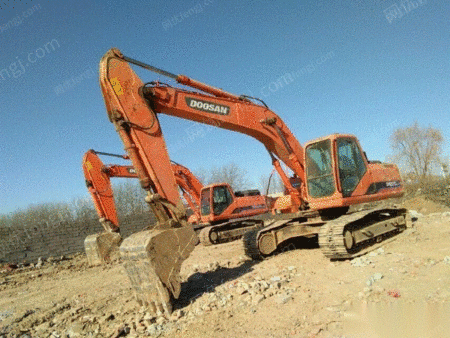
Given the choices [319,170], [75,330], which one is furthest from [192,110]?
[75,330]

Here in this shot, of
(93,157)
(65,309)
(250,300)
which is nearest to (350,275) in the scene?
(250,300)

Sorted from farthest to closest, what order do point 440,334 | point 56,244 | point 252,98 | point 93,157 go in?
point 56,244
point 93,157
point 252,98
point 440,334

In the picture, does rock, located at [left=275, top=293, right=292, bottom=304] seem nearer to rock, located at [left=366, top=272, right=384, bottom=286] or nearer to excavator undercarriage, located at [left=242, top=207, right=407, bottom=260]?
rock, located at [left=366, top=272, right=384, bottom=286]

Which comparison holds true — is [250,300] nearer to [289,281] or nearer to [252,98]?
[289,281]

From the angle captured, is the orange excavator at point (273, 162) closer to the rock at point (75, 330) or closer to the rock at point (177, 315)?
the rock at point (177, 315)

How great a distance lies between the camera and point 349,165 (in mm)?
7031

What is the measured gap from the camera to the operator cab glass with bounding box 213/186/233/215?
12562mm

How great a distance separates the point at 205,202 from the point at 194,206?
211 cm

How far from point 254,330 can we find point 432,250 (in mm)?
4106

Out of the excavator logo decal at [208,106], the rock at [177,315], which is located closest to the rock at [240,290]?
the rock at [177,315]

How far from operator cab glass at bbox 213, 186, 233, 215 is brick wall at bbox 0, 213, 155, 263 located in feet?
30.2

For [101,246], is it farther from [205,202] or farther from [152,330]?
[152,330]

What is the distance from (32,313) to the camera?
5930mm

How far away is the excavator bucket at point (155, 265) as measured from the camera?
4488mm
